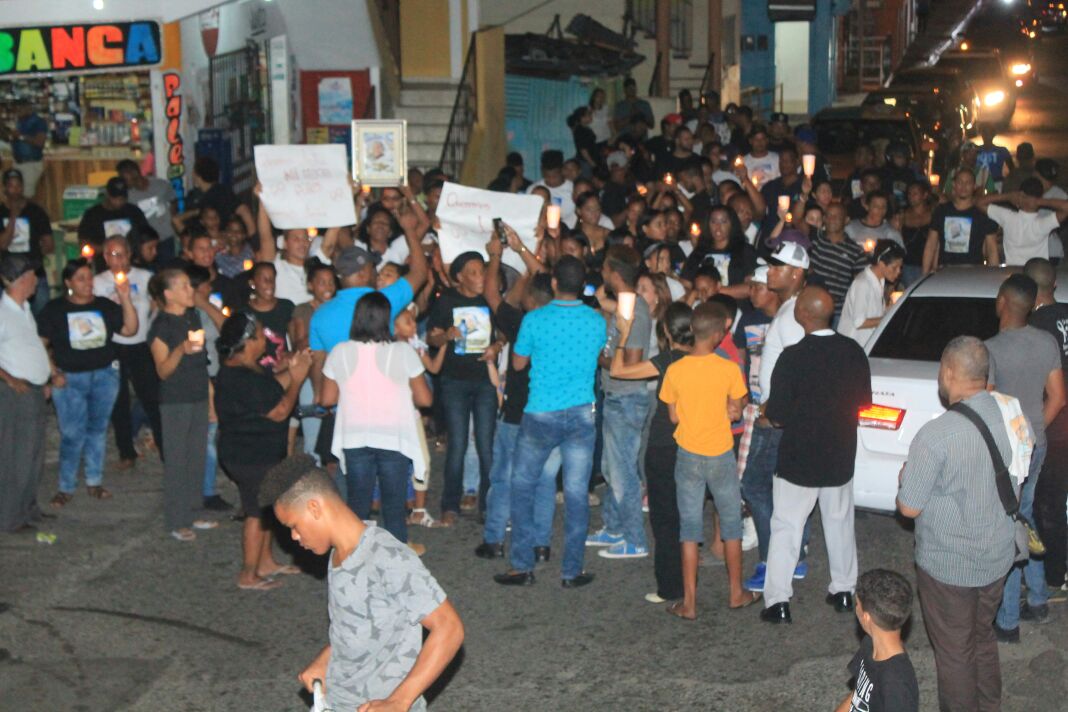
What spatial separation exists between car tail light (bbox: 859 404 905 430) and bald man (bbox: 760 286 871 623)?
2.47 feet

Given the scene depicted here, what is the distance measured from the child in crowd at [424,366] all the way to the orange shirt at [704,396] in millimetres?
1616

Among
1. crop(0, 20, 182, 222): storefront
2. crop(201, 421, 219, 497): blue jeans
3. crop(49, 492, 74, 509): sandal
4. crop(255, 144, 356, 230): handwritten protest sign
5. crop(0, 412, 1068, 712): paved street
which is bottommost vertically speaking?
crop(0, 412, 1068, 712): paved street

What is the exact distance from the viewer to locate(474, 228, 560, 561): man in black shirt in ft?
29.2

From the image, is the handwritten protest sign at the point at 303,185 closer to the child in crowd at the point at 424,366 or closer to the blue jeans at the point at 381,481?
the child in crowd at the point at 424,366

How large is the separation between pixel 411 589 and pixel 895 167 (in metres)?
12.6

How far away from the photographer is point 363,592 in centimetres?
461

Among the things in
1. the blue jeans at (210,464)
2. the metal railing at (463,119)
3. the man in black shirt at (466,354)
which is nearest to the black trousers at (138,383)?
the blue jeans at (210,464)

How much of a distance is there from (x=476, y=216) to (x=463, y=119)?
35.4 ft

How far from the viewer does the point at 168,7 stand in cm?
944

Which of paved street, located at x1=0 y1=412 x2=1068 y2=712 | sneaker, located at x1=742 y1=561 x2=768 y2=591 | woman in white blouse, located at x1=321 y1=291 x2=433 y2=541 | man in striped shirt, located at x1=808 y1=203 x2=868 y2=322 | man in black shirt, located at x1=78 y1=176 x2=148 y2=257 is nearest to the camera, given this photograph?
paved street, located at x1=0 y1=412 x2=1068 y2=712

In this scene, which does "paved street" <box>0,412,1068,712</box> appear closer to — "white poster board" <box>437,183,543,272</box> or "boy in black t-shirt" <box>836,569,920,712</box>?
"boy in black t-shirt" <box>836,569,920,712</box>

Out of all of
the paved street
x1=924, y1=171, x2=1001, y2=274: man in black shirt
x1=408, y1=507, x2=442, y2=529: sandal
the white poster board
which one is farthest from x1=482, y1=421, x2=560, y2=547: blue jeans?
x1=924, y1=171, x2=1001, y2=274: man in black shirt

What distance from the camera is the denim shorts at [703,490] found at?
318 inches

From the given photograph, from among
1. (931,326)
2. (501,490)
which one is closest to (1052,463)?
(931,326)
